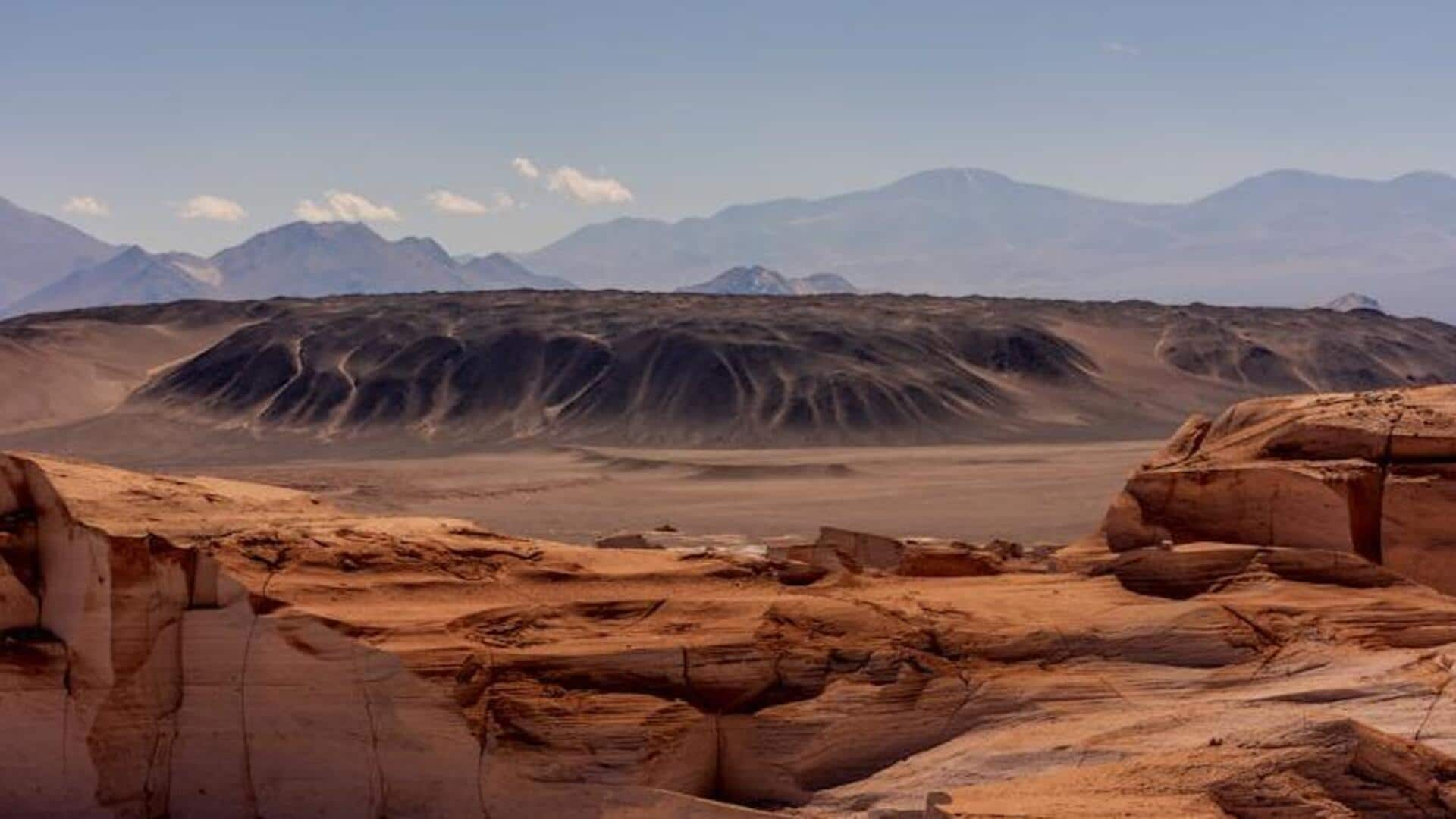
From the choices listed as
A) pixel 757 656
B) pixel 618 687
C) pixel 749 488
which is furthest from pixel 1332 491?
pixel 749 488

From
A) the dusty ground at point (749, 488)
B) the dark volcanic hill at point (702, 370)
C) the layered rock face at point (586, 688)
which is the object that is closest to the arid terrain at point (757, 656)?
the layered rock face at point (586, 688)

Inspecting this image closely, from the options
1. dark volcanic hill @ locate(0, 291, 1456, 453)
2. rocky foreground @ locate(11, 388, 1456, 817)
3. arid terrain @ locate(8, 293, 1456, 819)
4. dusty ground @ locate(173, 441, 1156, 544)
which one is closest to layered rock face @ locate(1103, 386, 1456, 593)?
arid terrain @ locate(8, 293, 1456, 819)

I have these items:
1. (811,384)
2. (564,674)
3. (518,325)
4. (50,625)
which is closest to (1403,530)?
(564,674)

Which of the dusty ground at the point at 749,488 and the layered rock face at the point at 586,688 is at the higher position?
the layered rock face at the point at 586,688

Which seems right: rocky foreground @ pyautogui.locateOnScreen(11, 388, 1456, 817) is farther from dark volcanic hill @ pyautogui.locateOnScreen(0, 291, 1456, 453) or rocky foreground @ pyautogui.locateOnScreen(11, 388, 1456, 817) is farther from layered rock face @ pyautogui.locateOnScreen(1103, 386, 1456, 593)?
dark volcanic hill @ pyautogui.locateOnScreen(0, 291, 1456, 453)

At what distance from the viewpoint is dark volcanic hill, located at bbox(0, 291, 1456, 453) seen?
64125 mm

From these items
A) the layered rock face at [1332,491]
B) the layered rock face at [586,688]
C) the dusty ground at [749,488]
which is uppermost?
the layered rock face at [1332,491]

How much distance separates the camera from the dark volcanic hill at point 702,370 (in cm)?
6412

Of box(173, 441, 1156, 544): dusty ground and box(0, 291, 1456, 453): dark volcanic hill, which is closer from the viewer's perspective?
box(173, 441, 1156, 544): dusty ground

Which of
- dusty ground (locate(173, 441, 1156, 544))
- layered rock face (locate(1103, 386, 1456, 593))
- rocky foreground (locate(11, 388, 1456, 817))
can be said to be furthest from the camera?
dusty ground (locate(173, 441, 1156, 544))

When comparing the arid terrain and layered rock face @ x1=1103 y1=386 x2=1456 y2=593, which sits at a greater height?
layered rock face @ x1=1103 y1=386 x2=1456 y2=593

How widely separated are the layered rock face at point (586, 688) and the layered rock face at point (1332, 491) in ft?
3.71

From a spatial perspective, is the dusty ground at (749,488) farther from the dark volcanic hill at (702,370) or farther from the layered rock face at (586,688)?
the layered rock face at (586,688)

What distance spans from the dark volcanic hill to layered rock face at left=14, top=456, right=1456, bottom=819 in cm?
5139
